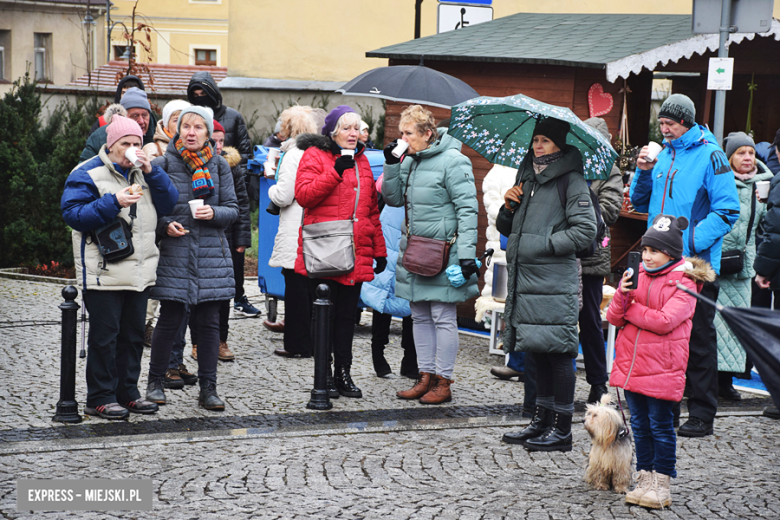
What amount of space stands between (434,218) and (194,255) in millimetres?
1733

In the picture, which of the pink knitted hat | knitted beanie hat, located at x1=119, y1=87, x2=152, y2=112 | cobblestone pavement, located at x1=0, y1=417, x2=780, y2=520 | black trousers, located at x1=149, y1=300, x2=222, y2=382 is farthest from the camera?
knitted beanie hat, located at x1=119, y1=87, x2=152, y2=112

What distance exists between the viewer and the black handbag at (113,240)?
6.13 m

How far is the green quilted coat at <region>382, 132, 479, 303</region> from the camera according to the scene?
6898mm

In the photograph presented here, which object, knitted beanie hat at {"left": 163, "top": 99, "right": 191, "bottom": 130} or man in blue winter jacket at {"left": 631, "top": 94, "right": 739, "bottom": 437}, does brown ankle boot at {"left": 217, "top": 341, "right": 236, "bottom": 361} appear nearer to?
knitted beanie hat at {"left": 163, "top": 99, "right": 191, "bottom": 130}

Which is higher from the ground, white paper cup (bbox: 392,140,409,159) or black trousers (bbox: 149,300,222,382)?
white paper cup (bbox: 392,140,409,159)

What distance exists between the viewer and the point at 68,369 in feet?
20.5

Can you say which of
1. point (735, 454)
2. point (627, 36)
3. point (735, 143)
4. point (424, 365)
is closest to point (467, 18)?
point (627, 36)

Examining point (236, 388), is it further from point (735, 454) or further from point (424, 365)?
point (735, 454)

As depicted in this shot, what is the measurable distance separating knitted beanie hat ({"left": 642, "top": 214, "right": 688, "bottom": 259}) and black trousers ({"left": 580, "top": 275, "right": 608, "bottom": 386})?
191cm

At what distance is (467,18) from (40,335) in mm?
6186

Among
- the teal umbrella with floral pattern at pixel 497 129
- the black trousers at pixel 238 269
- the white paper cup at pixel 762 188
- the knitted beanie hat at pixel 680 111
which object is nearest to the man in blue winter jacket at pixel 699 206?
the knitted beanie hat at pixel 680 111

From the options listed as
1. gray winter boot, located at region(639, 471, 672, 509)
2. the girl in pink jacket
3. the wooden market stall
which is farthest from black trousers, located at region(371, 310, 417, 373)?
gray winter boot, located at region(639, 471, 672, 509)

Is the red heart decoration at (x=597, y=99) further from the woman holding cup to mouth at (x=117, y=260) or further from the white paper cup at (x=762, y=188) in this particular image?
the woman holding cup to mouth at (x=117, y=260)

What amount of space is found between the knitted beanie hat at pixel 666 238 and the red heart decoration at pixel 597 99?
4255 millimetres
